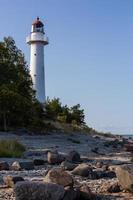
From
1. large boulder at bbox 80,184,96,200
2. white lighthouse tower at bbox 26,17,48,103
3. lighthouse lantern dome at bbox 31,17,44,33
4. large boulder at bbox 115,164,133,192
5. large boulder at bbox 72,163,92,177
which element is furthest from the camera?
lighthouse lantern dome at bbox 31,17,44,33

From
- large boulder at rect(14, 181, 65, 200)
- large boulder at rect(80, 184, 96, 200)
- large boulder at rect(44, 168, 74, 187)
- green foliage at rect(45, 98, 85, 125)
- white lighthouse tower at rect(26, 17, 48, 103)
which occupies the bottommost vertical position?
large boulder at rect(80, 184, 96, 200)

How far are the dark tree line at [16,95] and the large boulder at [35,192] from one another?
24.4 metres

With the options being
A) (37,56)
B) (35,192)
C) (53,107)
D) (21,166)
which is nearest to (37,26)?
(37,56)

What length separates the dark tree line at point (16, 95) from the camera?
32906mm

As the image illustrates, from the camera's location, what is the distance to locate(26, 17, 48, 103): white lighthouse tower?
164 feet

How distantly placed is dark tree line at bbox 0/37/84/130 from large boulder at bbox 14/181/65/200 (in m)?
24.4

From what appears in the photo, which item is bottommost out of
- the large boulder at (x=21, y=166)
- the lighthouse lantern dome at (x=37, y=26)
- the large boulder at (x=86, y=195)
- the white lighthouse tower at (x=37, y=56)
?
the large boulder at (x=86, y=195)

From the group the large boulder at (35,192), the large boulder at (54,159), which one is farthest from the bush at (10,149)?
the large boulder at (35,192)

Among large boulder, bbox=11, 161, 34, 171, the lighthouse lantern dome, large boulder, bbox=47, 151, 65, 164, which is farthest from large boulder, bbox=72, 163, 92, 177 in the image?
the lighthouse lantern dome

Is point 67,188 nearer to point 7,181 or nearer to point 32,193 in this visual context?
point 32,193

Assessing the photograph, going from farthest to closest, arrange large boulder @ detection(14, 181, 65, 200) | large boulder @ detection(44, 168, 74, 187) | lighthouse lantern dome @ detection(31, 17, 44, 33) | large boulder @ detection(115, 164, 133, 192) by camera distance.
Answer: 1. lighthouse lantern dome @ detection(31, 17, 44, 33)
2. large boulder @ detection(115, 164, 133, 192)
3. large boulder @ detection(44, 168, 74, 187)
4. large boulder @ detection(14, 181, 65, 200)

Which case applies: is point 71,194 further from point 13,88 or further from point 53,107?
point 53,107

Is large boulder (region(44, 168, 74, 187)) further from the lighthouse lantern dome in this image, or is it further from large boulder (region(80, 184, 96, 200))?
the lighthouse lantern dome

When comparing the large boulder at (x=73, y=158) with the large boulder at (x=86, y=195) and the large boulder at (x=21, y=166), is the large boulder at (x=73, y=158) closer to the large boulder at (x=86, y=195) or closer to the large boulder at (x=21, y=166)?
the large boulder at (x=21, y=166)
